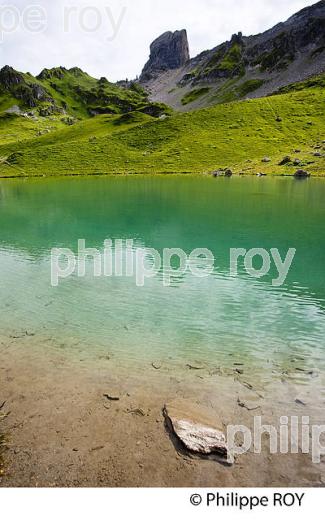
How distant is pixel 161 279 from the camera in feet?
80.9

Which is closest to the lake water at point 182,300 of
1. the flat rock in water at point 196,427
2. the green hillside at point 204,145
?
the flat rock in water at point 196,427

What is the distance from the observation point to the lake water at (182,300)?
49.3 feet

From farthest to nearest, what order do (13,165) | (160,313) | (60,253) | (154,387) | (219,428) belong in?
(13,165) → (60,253) → (160,313) → (154,387) → (219,428)

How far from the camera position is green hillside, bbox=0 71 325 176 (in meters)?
137

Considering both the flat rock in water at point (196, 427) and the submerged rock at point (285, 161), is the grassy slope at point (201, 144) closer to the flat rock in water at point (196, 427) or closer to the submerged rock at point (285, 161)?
the submerged rock at point (285, 161)

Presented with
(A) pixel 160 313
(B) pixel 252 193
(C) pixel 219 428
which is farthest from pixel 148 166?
(C) pixel 219 428

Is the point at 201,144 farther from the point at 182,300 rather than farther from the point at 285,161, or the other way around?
the point at 182,300

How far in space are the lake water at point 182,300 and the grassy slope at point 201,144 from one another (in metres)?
90.8

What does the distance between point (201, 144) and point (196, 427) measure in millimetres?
159710

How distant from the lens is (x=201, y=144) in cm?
15725

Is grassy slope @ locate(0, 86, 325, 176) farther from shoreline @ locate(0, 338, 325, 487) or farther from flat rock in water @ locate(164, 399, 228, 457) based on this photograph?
flat rock in water @ locate(164, 399, 228, 457)

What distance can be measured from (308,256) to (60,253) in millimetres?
22569
